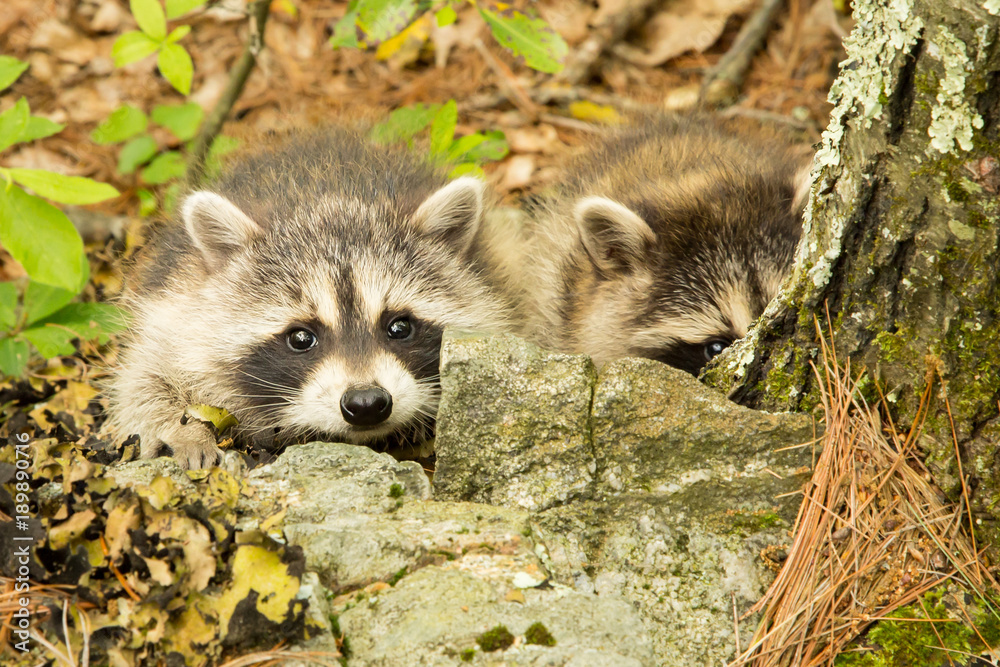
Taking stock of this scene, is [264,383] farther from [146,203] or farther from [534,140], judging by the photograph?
[534,140]

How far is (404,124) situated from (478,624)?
383cm

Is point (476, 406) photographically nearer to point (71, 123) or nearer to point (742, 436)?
point (742, 436)

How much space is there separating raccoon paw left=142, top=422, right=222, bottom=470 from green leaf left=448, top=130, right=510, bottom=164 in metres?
2.44

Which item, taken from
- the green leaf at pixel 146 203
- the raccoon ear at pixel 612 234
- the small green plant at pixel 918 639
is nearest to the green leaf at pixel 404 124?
the green leaf at pixel 146 203

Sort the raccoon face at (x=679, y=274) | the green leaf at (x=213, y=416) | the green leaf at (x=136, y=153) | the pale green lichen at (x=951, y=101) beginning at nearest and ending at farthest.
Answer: the pale green lichen at (x=951, y=101) < the green leaf at (x=213, y=416) < the raccoon face at (x=679, y=274) < the green leaf at (x=136, y=153)

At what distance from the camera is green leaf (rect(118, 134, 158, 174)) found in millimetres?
6297

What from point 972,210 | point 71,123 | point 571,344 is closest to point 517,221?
point 571,344

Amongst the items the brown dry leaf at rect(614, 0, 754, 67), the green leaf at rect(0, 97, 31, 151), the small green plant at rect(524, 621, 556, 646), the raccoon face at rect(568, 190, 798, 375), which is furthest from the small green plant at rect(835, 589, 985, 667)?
the brown dry leaf at rect(614, 0, 754, 67)

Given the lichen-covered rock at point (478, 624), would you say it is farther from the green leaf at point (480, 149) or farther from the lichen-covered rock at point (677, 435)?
the green leaf at point (480, 149)

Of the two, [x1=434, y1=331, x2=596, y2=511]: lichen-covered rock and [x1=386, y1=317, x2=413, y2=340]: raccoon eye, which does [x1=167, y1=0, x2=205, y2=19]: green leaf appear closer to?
[x1=386, y1=317, x2=413, y2=340]: raccoon eye

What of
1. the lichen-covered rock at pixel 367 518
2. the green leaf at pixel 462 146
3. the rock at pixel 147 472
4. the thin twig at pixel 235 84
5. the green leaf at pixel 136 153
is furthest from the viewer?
the green leaf at pixel 136 153

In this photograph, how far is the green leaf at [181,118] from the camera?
6.18 metres

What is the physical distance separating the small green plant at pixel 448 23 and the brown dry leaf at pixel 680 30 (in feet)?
9.52

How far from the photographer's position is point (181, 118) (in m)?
6.23
